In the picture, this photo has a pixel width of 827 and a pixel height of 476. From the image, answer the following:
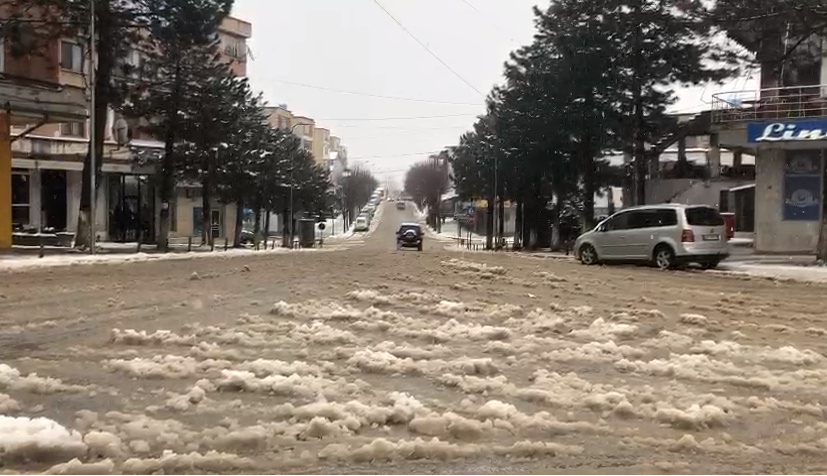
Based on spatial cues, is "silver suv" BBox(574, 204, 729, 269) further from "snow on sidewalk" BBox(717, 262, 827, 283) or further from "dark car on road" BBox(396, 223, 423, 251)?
"dark car on road" BBox(396, 223, 423, 251)

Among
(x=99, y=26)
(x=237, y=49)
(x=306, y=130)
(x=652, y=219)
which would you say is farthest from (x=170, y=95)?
(x=306, y=130)

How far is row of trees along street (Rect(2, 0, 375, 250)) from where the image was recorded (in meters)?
27.2

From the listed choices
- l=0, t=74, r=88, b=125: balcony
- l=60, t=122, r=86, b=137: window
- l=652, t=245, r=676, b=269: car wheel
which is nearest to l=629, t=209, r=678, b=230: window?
→ l=652, t=245, r=676, b=269: car wheel

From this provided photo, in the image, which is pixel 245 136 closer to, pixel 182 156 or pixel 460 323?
pixel 182 156

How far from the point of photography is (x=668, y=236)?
21016 millimetres

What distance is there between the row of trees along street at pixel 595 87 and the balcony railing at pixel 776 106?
44.0 inches

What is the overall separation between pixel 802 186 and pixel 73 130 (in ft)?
114

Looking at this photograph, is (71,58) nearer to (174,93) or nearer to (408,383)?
(174,93)

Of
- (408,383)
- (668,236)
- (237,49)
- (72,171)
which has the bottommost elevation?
(408,383)

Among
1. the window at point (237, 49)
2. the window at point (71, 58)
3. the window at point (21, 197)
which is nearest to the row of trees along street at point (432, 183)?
the window at point (237, 49)

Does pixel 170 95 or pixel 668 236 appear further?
pixel 170 95

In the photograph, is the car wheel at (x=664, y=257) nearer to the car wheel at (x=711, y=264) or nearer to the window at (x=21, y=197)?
the car wheel at (x=711, y=264)

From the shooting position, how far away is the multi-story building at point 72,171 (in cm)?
3819

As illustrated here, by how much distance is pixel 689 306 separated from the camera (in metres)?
13.1
